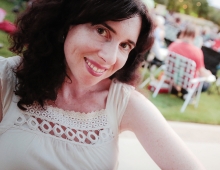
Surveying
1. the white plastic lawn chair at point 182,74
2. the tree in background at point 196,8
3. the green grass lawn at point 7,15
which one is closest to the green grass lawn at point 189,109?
the white plastic lawn chair at point 182,74

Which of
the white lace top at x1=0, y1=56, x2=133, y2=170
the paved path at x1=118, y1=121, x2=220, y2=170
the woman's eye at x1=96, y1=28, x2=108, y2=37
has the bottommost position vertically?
the paved path at x1=118, y1=121, x2=220, y2=170

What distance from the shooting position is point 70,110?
1156mm

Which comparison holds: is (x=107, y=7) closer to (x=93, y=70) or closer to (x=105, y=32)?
(x=105, y=32)

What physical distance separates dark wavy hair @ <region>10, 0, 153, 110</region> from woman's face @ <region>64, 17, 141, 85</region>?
0.04m

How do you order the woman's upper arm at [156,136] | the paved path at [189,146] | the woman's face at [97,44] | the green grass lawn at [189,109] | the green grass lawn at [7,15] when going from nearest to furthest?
the woman's face at [97,44]
the woman's upper arm at [156,136]
the paved path at [189,146]
the green grass lawn at [189,109]
the green grass lawn at [7,15]

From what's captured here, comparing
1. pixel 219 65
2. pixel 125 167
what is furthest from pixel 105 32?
pixel 219 65

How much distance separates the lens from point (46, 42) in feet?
3.69

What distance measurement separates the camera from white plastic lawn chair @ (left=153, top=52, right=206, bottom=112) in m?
4.59

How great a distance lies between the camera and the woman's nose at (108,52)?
100 centimetres

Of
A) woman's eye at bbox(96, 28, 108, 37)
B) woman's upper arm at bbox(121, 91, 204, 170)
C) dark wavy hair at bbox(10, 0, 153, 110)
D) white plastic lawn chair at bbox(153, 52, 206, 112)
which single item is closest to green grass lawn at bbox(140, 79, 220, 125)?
white plastic lawn chair at bbox(153, 52, 206, 112)

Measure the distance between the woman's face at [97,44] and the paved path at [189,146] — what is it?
1.66 metres

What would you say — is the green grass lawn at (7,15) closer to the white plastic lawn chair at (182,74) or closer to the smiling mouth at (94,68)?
the white plastic lawn chair at (182,74)

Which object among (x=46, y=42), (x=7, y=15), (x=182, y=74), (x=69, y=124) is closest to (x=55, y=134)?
(x=69, y=124)

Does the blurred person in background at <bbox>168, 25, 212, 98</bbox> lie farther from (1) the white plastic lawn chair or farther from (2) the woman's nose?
(2) the woman's nose
